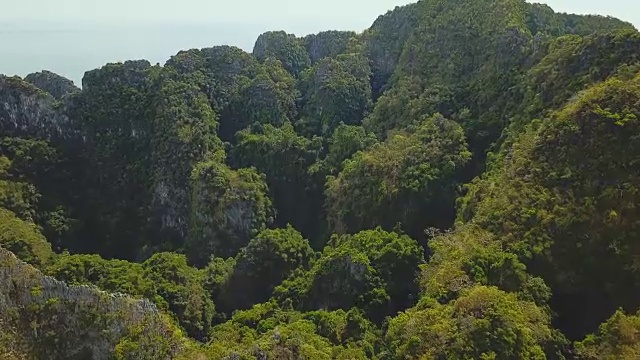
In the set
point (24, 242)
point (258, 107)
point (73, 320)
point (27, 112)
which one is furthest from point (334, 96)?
point (73, 320)

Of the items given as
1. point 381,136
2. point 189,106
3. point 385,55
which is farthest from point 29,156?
point 385,55

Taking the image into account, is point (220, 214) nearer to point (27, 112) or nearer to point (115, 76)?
point (27, 112)

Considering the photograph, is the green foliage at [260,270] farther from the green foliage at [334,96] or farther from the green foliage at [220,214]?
the green foliage at [334,96]

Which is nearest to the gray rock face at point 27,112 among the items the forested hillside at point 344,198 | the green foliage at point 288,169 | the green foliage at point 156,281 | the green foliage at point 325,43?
the forested hillside at point 344,198

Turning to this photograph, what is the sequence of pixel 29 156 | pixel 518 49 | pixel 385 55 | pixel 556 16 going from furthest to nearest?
pixel 385 55, pixel 556 16, pixel 29 156, pixel 518 49

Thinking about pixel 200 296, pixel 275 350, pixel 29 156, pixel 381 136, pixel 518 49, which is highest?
pixel 518 49

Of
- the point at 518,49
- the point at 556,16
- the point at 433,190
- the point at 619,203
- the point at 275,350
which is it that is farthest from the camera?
the point at 556,16

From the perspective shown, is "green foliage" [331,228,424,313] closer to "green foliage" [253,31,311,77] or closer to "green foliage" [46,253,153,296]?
"green foliage" [46,253,153,296]

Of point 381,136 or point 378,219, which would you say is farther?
point 381,136

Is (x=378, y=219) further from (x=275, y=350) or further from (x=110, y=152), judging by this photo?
(x=110, y=152)
